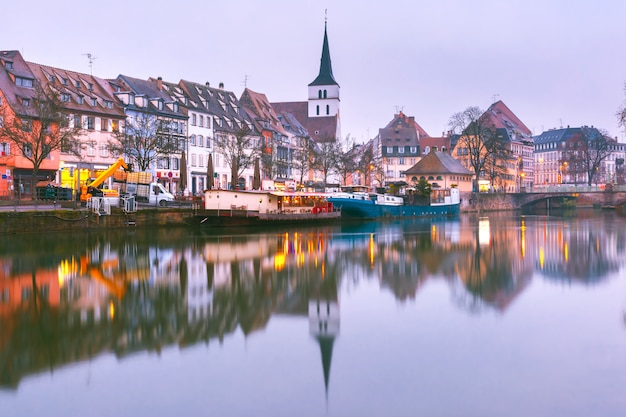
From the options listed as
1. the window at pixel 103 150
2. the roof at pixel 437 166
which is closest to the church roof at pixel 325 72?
the roof at pixel 437 166

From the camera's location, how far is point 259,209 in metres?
52.8

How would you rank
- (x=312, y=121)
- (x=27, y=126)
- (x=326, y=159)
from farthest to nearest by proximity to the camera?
(x=312, y=121), (x=326, y=159), (x=27, y=126)

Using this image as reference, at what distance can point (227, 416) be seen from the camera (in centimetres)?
1006

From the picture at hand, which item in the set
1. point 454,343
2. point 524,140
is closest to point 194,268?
point 454,343

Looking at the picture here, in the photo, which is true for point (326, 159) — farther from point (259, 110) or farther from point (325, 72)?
point (325, 72)

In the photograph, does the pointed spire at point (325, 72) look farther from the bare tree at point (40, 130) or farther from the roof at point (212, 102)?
the bare tree at point (40, 130)

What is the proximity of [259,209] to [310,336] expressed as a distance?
38296mm

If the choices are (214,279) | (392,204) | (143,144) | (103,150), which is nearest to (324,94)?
(392,204)

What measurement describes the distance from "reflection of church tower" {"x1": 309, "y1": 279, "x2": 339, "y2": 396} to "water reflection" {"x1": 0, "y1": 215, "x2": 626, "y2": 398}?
0.09 ft

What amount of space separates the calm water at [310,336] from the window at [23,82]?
33.3 meters

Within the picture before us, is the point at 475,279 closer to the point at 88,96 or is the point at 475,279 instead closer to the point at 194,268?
the point at 194,268

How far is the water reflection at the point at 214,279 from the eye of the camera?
14500 mm

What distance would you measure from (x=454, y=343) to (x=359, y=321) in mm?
2749

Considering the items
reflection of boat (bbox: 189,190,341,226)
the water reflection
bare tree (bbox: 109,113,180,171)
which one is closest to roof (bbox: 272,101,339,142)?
bare tree (bbox: 109,113,180,171)
